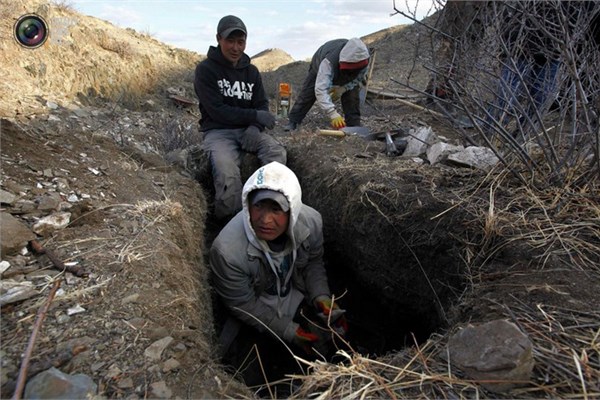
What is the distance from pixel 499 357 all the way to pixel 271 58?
22373 mm

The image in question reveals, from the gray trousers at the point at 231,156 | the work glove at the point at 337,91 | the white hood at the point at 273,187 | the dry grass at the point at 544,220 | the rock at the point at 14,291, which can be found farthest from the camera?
the work glove at the point at 337,91

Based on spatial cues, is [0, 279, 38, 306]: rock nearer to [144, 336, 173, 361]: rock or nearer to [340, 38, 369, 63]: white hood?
[144, 336, 173, 361]: rock

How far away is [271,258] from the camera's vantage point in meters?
3.00

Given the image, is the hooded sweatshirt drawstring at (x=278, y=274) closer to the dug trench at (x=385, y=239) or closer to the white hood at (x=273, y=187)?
the white hood at (x=273, y=187)

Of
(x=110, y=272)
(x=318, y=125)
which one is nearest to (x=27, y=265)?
(x=110, y=272)

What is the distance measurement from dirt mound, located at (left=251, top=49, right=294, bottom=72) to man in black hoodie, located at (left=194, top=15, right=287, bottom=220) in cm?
1678

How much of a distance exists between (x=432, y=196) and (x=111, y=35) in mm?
8347

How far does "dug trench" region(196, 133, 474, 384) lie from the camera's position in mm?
2938

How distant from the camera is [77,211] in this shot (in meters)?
2.51

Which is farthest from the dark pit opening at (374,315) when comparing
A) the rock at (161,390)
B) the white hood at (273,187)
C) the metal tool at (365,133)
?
the rock at (161,390)

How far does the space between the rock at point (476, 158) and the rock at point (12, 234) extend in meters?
3.00

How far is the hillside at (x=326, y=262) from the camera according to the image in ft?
5.13

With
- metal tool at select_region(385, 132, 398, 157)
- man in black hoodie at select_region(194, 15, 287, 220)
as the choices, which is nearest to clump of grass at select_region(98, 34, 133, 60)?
man in black hoodie at select_region(194, 15, 287, 220)

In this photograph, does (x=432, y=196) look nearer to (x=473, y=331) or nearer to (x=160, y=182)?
(x=473, y=331)
